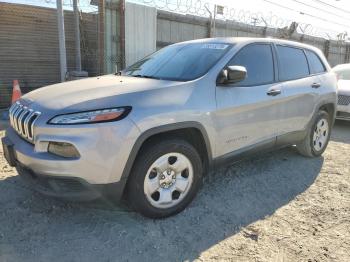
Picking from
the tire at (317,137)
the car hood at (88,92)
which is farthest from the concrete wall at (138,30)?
the car hood at (88,92)

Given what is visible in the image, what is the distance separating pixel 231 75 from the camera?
3.72 meters

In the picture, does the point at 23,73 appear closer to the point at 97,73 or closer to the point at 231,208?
the point at 97,73

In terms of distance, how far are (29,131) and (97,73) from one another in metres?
6.92

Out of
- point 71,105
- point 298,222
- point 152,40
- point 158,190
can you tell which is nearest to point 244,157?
point 298,222

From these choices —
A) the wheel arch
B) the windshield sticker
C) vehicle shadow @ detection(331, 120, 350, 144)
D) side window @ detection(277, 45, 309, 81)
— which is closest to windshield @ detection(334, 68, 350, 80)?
vehicle shadow @ detection(331, 120, 350, 144)

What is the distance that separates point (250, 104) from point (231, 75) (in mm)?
500

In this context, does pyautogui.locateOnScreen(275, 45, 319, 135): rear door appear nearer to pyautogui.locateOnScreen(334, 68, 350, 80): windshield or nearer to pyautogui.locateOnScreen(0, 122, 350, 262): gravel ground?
pyautogui.locateOnScreen(0, 122, 350, 262): gravel ground

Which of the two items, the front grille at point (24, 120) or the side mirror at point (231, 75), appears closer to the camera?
the front grille at point (24, 120)

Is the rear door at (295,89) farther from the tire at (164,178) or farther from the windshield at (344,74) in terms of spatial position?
the windshield at (344,74)

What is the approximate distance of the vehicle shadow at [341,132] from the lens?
7.13 meters

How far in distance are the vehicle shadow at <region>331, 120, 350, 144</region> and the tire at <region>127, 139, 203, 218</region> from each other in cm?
449

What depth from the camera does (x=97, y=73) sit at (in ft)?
32.3

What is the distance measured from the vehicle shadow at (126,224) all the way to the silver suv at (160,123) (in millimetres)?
253

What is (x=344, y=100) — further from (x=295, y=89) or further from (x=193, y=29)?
(x=193, y=29)
